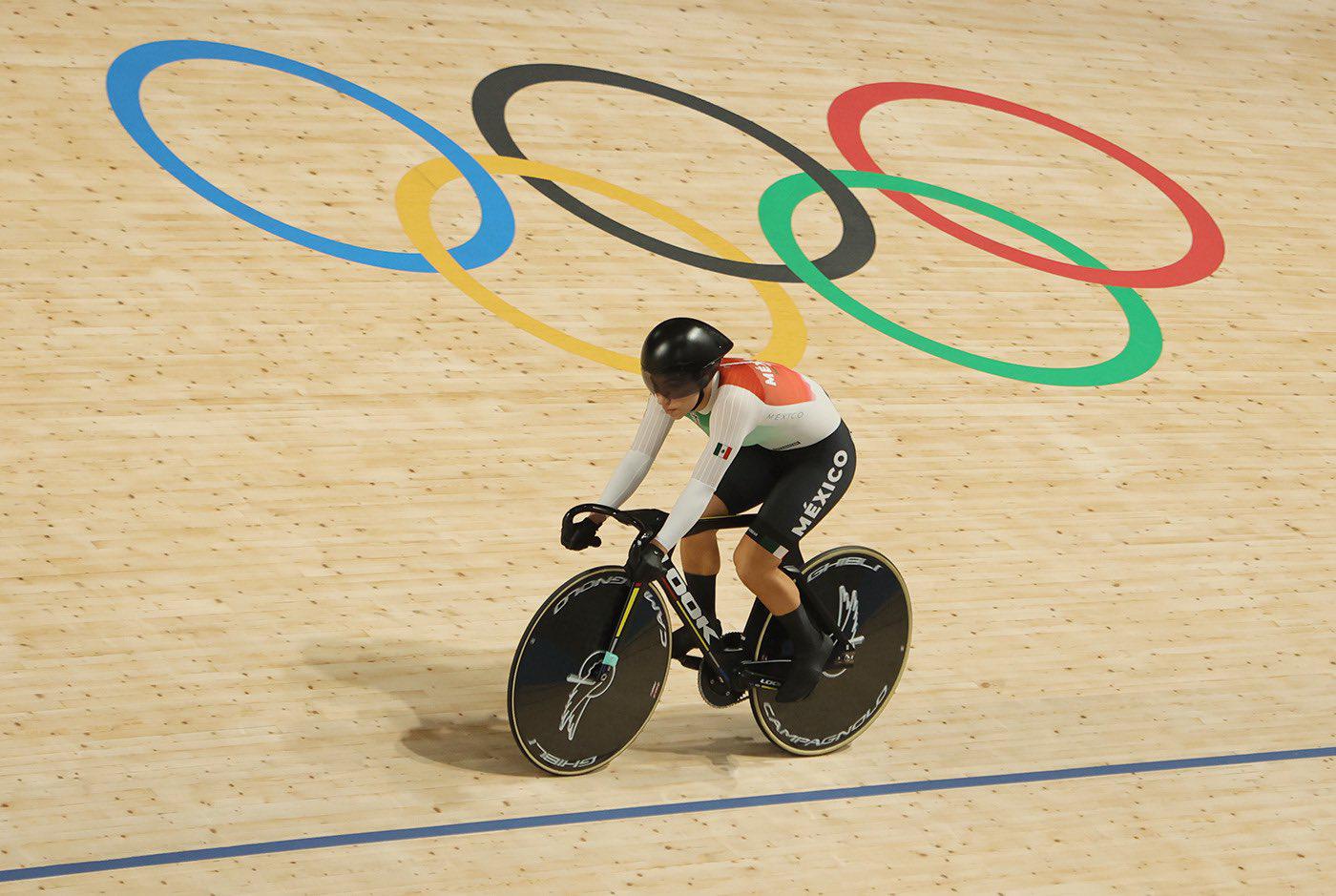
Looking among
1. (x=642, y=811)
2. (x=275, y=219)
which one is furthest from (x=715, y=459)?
(x=275, y=219)

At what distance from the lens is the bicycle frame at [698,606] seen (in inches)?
145

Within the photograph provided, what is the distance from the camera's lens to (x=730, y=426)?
11.7ft

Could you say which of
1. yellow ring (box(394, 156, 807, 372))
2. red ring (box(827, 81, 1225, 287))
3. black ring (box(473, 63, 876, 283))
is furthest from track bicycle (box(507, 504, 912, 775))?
red ring (box(827, 81, 1225, 287))

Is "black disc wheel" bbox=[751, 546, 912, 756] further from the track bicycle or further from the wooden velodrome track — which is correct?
the wooden velodrome track

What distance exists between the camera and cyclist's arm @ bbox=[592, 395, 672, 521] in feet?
12.2

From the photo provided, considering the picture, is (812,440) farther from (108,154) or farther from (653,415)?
(108,154)

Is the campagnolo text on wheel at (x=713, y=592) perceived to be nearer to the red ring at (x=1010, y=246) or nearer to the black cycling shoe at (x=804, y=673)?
the black cycling shoe at (x=804, y=673)

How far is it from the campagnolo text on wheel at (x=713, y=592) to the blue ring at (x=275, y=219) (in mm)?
2691

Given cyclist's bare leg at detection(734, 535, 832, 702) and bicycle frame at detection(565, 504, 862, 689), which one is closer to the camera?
bicycle frame at detection(565, 504, 862, 689)

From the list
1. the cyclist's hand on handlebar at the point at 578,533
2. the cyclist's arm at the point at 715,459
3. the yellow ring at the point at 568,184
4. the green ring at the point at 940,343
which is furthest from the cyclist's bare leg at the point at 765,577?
the green ring at the point at 940,343

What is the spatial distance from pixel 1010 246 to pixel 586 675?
14.1 feet

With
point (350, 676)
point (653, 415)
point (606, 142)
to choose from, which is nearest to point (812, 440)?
point (653, 415)

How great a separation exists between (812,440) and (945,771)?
1.16 meters

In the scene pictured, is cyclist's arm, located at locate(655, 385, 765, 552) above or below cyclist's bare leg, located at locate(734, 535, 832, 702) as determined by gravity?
above
